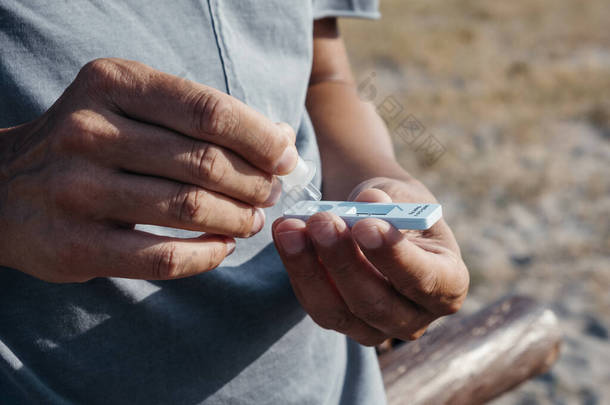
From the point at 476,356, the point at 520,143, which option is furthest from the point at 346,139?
the point at 520,143

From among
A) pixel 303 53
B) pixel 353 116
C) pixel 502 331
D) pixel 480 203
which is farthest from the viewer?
pixel 480 203

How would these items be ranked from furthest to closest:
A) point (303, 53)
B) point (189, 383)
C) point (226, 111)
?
point (303, 53) < point (189, 383) < point (226, 111)

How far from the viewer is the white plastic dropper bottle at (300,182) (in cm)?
94

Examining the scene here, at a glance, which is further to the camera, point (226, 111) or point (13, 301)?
point (13, 301)

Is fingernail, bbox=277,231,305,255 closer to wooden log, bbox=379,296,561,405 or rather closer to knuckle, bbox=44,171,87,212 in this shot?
knuckle, bbox=44,171,87,212

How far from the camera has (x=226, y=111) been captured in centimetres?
68

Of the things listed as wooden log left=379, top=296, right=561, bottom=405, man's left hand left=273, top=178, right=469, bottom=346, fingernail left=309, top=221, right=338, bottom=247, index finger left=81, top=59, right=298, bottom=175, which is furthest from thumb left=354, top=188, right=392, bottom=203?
wooden log left=379, top=296, right=561, bottom=405

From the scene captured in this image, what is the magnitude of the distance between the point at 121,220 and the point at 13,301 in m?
0.33

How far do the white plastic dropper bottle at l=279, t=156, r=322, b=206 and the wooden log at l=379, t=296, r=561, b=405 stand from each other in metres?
0.73

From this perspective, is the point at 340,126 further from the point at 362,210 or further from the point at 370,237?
the point at 370,237

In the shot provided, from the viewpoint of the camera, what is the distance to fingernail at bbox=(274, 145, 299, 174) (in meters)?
0.78

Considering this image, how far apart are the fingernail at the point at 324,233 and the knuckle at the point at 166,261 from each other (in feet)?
0.73

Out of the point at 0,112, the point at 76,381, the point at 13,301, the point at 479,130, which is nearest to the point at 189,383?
the point at 76,381

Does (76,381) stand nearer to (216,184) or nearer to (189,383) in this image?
(189,383)
